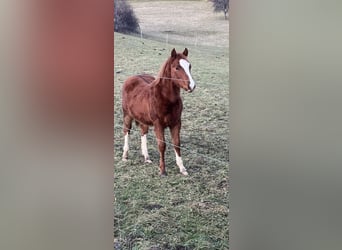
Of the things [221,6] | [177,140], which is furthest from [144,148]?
[221,6]

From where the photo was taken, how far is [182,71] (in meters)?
1.67

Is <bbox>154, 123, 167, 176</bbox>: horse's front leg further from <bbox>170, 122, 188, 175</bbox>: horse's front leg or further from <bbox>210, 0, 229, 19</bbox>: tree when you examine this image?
<bbox>210, 0, 229, 19</bbox>: tree

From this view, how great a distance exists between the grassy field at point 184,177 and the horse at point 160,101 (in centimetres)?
2

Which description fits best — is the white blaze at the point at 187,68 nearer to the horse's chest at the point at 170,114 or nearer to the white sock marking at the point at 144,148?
the horse's chest at the point at 170,114

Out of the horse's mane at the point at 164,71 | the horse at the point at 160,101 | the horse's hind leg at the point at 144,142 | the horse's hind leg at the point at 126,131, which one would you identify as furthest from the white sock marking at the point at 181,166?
the horse's mane at the point at 164,71

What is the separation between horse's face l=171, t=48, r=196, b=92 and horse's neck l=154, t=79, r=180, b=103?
23 millimetres

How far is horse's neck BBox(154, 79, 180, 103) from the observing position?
1679 mm

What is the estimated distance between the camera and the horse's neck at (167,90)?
1679 millimetres
